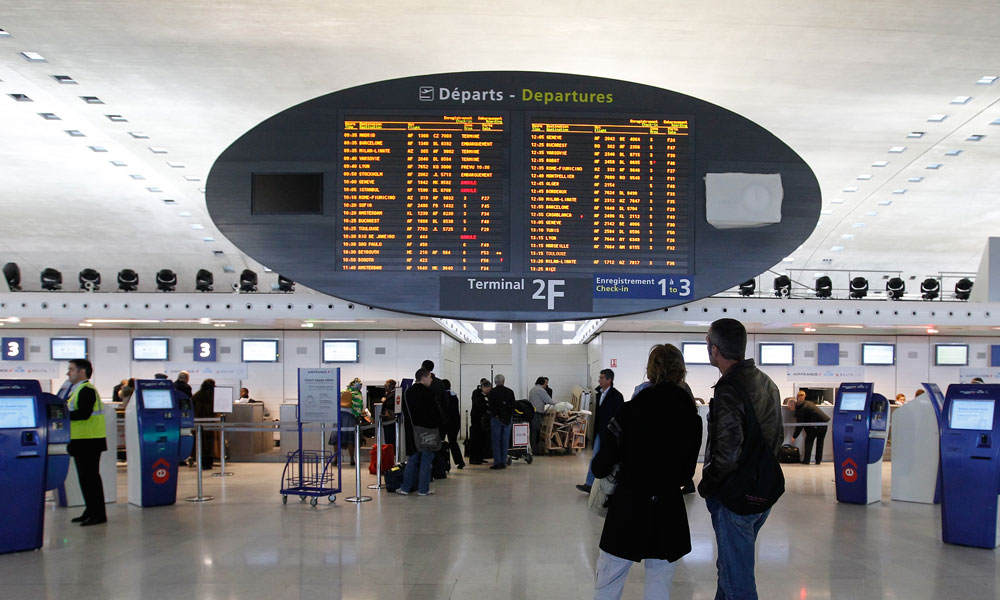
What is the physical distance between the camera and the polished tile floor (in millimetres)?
5605

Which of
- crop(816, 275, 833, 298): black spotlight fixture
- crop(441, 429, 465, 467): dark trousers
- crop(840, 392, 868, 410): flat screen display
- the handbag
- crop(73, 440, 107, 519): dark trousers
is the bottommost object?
crop(441, 429, 465, 467): dark trousers

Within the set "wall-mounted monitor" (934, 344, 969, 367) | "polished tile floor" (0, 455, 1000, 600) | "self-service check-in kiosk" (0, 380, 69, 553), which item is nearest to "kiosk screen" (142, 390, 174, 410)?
"polished tile floor" (0, 455, 1000, 600)

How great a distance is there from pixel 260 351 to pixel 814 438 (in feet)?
36.1

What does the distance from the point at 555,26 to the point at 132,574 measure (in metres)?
8.71

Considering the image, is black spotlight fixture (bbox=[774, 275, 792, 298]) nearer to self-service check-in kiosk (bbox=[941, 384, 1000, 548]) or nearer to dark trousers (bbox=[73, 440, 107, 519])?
self-service check-in kiosk (bbox=[941, 384, 1000, 548])

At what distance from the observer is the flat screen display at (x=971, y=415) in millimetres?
7383

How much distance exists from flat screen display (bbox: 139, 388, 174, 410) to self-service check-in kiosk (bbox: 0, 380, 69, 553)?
2.35 metres

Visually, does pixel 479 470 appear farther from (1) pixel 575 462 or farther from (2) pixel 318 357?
(2) pixel 318 357

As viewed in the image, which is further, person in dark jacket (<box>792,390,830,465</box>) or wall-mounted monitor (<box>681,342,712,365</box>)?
wall-mounted monitor (<box>681,342,712,365</box>)

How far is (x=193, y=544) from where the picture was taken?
721 centimetres

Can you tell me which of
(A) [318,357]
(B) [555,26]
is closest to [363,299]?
(B) [555,26]

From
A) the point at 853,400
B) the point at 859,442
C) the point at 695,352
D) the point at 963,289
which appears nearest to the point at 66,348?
the point at 695,352

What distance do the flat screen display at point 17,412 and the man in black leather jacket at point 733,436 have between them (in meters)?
5.96

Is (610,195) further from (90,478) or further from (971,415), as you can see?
(90,478)
